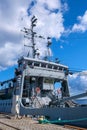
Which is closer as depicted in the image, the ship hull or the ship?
the ship hull

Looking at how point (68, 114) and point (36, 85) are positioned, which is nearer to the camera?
point (68, 114)

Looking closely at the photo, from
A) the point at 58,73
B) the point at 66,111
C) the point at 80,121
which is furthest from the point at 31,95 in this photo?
the point at 80,121

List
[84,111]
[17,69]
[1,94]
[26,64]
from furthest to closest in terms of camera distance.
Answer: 1. [1,94]
2. [17,69]
3. [26,64]
4. [84,111]

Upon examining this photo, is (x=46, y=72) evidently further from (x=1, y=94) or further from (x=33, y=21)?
(x=1, y=94)

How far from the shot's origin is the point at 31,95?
77.4ft

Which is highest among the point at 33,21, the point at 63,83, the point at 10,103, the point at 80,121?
the point at 33,21

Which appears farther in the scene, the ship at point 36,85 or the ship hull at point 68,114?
the ship at point 36,85

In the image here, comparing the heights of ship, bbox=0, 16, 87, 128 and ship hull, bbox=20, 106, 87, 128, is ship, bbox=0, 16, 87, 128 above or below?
above

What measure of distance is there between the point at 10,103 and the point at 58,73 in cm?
522

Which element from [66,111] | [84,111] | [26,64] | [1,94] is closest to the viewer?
[84,111]

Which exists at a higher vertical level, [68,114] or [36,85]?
[36,85]

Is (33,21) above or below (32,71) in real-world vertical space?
above

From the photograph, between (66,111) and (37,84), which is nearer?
(66,111)

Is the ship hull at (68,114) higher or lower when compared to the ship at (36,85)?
lower
